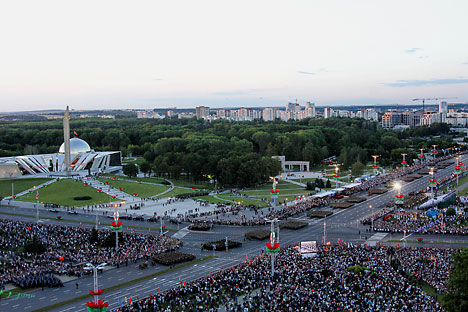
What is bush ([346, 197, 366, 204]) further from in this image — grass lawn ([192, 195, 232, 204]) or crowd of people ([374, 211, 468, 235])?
grass lawn ([192, 195, 232, 204])

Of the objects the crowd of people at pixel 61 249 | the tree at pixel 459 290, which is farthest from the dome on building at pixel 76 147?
the tree at pixel 459 290

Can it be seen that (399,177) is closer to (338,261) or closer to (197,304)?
(338,261)

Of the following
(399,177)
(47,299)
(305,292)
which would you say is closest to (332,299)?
(305,292)

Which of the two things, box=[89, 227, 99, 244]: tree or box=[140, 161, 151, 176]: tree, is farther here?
box=[140, 161, 151, 176]: tree

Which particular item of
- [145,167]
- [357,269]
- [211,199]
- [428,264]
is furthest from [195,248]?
[145,167]

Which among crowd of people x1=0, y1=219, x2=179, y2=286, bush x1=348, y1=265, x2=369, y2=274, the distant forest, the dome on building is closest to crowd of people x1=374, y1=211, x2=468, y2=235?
bush x1=348, y1=265, x2=369, y2=274

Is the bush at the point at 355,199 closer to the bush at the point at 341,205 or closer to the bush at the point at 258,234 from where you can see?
the bush at the point at 341,205

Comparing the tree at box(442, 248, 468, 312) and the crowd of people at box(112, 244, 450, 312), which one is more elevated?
the tree at box(442, 248, 468, 312)
